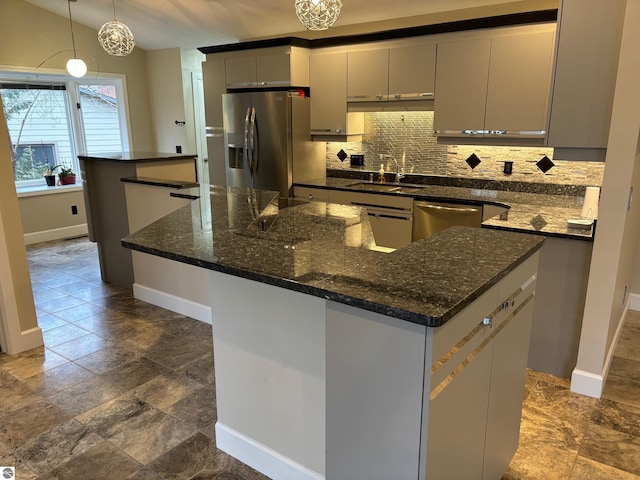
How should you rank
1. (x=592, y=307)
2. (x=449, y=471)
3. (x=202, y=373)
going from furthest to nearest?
1. (x=202, y=373)
2. (x=592, y=307)
3. (x=449, y=471)

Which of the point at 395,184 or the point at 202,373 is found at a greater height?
the point at 395,184

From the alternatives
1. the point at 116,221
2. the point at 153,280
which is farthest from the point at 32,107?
the point at 153,280

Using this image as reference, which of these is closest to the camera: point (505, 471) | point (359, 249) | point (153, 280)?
point (359, 249)

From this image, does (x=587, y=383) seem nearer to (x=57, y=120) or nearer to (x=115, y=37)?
(x=115, y=37)

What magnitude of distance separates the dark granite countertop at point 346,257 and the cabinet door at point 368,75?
2315mm

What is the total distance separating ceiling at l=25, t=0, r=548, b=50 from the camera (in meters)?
4.25

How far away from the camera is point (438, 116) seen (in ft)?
13.5

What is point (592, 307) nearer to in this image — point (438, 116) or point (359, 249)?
point (359, 249)

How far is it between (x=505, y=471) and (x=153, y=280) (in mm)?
2988

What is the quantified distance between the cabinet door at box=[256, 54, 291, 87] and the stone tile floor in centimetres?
247

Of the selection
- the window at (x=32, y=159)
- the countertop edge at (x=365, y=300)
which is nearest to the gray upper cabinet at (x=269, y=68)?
the window at (x=32, y=159)

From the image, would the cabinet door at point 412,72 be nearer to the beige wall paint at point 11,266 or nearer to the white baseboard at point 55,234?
the beige wall paint at point 11,266

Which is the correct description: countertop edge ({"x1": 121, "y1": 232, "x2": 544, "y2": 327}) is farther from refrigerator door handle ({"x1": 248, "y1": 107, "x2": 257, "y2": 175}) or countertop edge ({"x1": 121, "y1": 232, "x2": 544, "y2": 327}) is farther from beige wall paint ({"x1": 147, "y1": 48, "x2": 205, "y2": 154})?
beige wall paint ({"x1": 147, "y1": 48, "x2": 205, "y2": 154})

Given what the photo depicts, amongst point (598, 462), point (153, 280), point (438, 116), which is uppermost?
point (438, 116)
